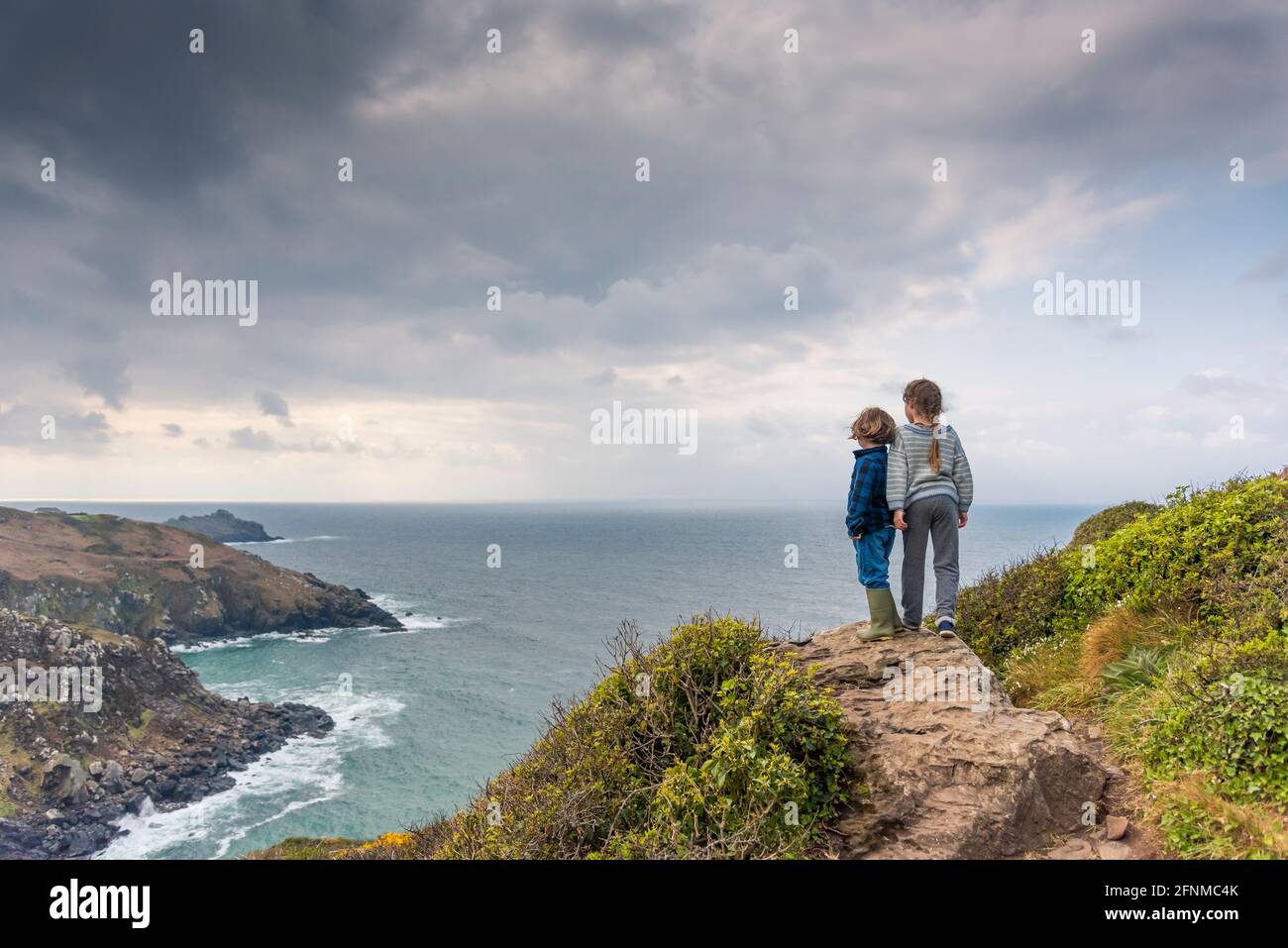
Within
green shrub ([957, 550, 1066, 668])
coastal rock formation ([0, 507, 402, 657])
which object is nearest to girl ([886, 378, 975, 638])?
green shrub ([957, 550, 1066, 668])

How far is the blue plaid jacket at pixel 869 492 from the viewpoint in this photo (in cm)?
718

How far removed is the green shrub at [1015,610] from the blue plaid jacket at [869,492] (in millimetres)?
4162

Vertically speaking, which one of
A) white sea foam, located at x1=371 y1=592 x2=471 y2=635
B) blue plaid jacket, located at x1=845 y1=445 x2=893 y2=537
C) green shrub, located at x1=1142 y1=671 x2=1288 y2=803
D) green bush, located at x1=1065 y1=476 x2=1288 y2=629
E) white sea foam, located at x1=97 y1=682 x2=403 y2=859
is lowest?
white sea foam, located at x1=97 y1=682 x2=403 y2=859

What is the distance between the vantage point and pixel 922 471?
23.4ft

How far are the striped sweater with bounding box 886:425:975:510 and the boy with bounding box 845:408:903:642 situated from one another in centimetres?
14

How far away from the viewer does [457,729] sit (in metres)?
49.7

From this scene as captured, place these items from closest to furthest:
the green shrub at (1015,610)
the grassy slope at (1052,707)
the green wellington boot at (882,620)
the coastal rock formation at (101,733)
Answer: the grassy slope at (1052,707) < the green wellington boot at (882,620) < the green shrub at (1015,610) < the coastal rock formation at (101,733)

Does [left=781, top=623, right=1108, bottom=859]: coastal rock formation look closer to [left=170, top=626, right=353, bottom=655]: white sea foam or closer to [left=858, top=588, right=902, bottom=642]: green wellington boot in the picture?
[left=858, top=588, right=902, bottom=642]: green wellington boot

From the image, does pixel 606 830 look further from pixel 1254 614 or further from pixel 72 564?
pixel 72 564

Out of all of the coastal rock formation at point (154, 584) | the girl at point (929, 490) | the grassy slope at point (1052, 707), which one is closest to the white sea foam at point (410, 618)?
the coastal rock formation at point (154, 584)

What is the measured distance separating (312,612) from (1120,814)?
94452mm

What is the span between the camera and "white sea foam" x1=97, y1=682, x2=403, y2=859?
118 feet

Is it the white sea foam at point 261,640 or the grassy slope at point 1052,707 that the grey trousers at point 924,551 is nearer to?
the grassy slope at point 1052,707
